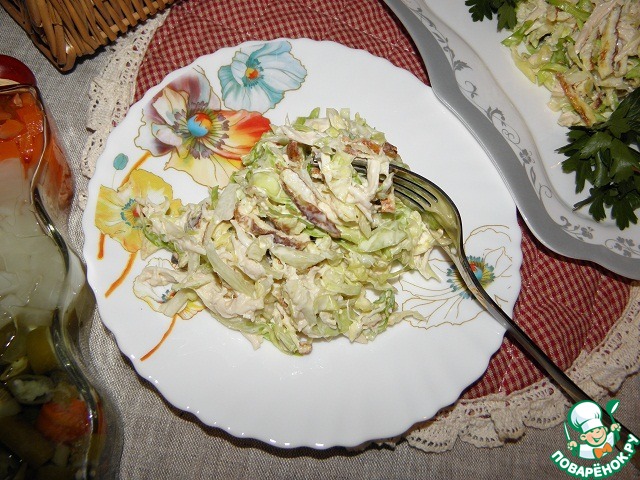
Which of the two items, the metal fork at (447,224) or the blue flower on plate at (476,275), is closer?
the metal fork at (447,224)

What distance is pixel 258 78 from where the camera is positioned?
203cm

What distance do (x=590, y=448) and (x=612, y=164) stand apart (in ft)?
3.27

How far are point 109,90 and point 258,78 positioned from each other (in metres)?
0.59

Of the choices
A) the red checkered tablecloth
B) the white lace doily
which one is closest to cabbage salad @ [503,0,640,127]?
the red checkered tablecloth

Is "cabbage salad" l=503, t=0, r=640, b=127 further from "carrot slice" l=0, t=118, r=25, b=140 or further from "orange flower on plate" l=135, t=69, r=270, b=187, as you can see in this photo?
"carrot slice" l=0, t=118, r=25, b=140

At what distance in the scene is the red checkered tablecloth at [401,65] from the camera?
198 centimetres

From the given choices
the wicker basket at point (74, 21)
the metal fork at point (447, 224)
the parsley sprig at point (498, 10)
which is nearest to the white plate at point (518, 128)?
the parsley sprig at point (498, 10)

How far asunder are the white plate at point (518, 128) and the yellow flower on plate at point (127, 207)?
3.47 ft

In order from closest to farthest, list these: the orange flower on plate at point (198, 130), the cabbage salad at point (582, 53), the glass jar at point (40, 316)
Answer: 1. the glass jar at point (40, 316)
2. the orange flower on plate at point (198, 130)
3. the cabbage salad at point (582, 53)

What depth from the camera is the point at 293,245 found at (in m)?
1.72

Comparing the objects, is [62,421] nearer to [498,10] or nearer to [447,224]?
[447,224]

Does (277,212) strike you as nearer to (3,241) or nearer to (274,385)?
(274,385)

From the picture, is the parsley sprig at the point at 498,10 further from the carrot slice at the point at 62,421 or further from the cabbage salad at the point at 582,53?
the carrot slice at the point at 62,421

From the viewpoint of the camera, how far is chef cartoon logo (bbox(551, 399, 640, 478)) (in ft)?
6.02
